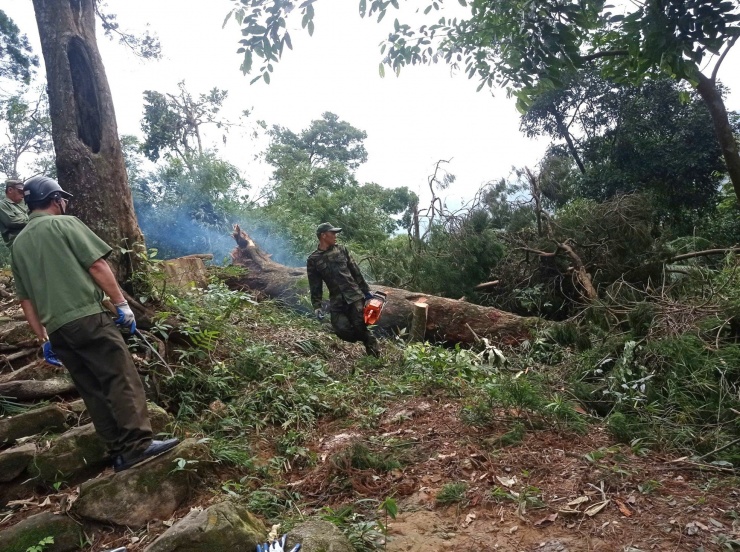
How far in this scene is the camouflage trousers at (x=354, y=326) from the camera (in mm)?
6648

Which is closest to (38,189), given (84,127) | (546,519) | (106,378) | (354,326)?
(106,378)

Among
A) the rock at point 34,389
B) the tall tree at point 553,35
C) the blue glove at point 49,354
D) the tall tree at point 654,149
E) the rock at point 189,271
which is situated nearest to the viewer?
the tall tree at point 553,35

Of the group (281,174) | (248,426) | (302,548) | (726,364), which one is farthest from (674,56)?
(281,174)

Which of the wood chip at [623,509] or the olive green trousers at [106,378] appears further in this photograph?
the olive green trousers at [106,378]

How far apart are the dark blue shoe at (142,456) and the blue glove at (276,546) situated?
99 cm

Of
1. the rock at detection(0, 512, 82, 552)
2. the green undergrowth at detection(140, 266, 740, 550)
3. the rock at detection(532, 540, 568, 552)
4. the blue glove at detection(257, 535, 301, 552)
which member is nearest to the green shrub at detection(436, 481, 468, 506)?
the green undergrowth at detection(140, 266, 740, 550)

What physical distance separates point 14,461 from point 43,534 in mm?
705

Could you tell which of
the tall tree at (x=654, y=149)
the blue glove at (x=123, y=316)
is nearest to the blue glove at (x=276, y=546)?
the blue glove at (x=123, y=316)

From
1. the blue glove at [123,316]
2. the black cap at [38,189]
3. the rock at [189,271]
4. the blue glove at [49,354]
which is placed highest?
the black cap at [38,189]

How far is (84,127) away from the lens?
5.06m

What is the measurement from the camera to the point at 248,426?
14.4 feet

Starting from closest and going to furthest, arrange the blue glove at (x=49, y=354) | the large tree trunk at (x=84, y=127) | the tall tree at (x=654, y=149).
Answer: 1. the blue glove at (x=49, y=354)
2. the large tree trunk at (x=84, y=127)
3. the tall tree at (x=654, y=149)

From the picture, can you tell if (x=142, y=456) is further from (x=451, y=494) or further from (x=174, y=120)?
(x=174, y=120)

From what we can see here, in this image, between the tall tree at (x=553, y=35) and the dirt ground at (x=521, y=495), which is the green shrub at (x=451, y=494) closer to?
the dirt ground at (x=521, y=495)
